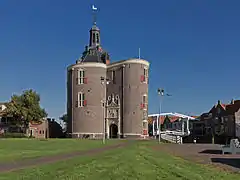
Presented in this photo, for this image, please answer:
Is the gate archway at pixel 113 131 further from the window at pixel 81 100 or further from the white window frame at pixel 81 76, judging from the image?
the white window frame at pixel 81 76

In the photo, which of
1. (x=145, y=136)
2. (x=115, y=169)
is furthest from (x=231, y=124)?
(x=115, y=169)

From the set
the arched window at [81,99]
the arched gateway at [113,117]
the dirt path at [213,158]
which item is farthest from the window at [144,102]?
the dirt path at [213,158]

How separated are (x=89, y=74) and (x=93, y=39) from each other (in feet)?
69.4

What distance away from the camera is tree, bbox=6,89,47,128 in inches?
2729

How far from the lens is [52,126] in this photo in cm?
9200

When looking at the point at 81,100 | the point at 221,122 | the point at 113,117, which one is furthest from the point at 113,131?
the point at 221,122

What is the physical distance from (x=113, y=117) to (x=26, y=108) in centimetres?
1894

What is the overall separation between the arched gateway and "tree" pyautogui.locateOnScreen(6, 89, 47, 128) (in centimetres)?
1441

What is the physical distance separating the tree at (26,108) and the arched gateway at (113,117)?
14.4 m

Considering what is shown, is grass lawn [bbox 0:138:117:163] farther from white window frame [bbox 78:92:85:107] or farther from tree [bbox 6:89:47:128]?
white window frame [bbox 78:92:85:107]

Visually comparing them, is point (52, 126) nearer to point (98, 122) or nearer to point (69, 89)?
point (69, 89)

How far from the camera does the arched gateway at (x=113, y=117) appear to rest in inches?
2931

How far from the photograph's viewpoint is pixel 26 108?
70.0 m

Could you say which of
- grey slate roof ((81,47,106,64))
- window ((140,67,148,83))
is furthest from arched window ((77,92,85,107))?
window ((140,67,148,83))
